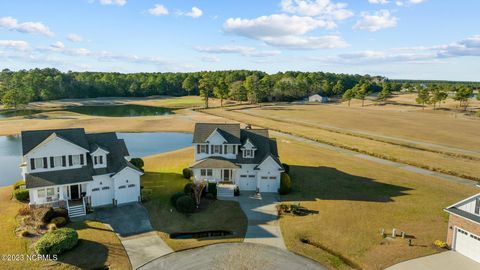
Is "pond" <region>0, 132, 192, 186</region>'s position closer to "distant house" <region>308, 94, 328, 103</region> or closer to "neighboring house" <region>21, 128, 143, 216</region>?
"neighboring house" <region>21, 128, 143, 216</region>

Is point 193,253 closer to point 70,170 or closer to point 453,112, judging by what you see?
point 70,170

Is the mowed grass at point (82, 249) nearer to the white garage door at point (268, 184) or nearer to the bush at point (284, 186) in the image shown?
the white garage door at point (268, 184)

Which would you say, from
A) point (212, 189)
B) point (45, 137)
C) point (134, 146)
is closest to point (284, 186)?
point (212, 189)

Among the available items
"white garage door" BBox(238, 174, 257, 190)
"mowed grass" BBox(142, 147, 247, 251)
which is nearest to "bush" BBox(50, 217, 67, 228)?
"mowed grass" BBox(142, 147, 247, 251)

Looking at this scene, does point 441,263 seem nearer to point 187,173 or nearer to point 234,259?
point 234,259

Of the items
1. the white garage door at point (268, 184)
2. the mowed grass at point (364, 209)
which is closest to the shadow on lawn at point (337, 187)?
the mowed grass at point (364, 209)

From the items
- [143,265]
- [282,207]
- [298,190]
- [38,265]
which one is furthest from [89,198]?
[298,190]
